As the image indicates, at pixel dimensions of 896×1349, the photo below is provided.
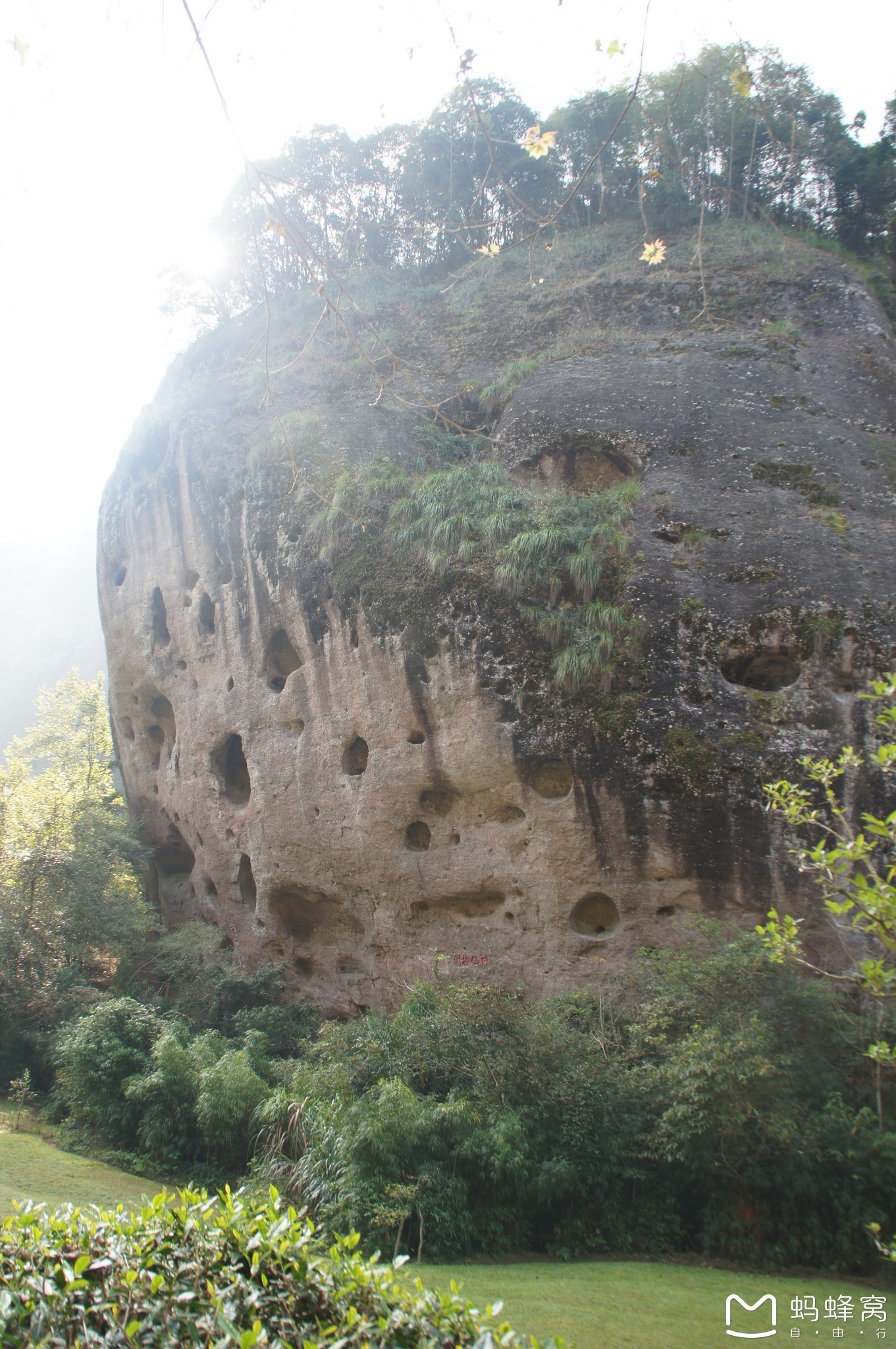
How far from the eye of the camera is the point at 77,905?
45.5 feet

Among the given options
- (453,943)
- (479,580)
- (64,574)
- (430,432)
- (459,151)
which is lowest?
(453,943)

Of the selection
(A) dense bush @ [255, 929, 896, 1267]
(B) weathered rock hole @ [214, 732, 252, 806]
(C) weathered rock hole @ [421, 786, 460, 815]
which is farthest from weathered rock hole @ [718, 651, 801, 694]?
(B) weathered rock hole @ [214, 732, 252, 806]

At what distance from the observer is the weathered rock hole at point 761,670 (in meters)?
10.1

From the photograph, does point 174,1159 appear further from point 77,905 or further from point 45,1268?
point 45,1268

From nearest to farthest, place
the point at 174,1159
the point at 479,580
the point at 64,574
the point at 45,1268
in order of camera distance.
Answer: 1. the point at 45,1268
2. the point at 174,1159
3. the point at 479,580
4. the point at 64,574

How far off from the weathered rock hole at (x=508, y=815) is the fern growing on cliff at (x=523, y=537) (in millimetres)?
1844

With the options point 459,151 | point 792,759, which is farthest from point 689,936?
point 459,151

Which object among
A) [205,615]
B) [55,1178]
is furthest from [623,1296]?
[205,615]

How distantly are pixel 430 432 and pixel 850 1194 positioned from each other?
41.0 ft

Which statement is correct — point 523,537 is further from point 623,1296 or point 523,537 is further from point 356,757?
point 623,1296

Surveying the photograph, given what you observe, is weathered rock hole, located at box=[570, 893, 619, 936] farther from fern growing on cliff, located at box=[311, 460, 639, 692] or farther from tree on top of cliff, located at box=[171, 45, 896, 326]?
tree on top of cliff, located at box=[171, 45, 896, 326]

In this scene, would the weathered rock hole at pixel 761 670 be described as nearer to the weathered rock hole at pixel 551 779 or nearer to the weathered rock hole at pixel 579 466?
the weathered rock hole at pixel 551 779

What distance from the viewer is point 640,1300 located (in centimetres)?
610

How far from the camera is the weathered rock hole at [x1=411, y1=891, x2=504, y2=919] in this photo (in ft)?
36.8
